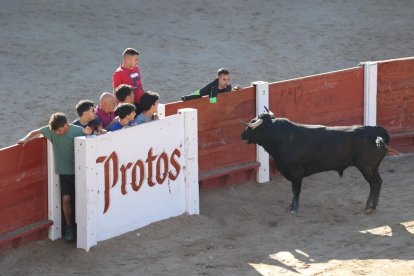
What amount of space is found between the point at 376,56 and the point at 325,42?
970 millimetres

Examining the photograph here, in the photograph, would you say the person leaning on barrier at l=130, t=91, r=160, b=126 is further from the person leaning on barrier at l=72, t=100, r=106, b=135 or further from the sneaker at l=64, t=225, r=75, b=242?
the sneaker at l=64, t=225, r=75, b=242

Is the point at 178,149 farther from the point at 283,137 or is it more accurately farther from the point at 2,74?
the point at 2,74

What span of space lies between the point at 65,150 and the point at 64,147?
1.1 inches

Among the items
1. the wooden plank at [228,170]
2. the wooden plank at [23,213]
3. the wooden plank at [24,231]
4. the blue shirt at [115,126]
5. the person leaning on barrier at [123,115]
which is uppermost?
the person leaning on barrier at [123,115]

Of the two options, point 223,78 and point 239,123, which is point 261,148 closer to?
point 239,123

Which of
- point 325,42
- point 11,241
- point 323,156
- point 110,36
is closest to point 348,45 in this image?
point 325,42

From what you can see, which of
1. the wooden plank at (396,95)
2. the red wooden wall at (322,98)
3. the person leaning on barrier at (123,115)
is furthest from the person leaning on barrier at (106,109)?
the wooden plank at (396,95)

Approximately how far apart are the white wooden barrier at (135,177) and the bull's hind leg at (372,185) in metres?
1.63

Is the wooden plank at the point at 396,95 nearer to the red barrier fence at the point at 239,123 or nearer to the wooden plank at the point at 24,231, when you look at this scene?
the red barrier fence at the point at 239,123

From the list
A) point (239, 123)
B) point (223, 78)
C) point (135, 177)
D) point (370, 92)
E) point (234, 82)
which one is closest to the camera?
point (135, 177)

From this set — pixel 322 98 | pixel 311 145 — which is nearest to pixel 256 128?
pixel 311 145

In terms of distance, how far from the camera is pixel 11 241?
9.37 meters

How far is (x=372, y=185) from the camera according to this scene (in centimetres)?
1083

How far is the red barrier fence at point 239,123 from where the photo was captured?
30.8 feet
